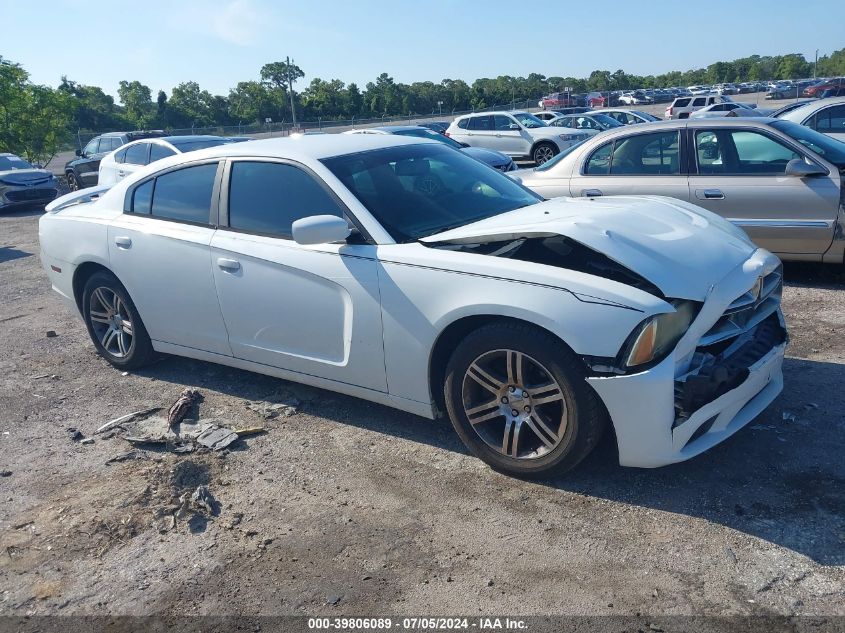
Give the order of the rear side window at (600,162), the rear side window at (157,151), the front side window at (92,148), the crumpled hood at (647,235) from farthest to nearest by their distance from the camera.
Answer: the front side window at (92,148) → the rear side window at (157,151) → the rear side window at (600,162) → the crumpled hood at (647,235)

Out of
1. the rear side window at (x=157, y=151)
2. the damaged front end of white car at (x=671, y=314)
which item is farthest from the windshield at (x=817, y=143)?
the rear side window at (x=157, y=151)

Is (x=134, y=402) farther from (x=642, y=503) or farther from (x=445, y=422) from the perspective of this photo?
(x=642, y=503)

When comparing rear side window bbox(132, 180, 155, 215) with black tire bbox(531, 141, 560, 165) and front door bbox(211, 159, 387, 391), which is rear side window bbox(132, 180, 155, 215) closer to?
front door bbox(211, 159, 387, 391)

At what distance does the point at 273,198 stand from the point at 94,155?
738 inches

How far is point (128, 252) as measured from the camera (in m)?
5.21

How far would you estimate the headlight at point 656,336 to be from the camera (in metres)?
3.21

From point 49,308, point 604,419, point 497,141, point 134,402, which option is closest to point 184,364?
point 134,402

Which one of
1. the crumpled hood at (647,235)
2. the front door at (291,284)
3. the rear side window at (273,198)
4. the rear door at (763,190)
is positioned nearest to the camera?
the crumpled hood at (647,235)

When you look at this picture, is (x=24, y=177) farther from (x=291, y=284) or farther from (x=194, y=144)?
(x=291, y=284)

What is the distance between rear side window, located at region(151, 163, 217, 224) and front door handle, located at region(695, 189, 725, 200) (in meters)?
4.55

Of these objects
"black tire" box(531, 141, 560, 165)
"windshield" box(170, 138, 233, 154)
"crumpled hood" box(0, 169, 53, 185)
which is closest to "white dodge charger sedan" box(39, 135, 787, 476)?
"windshield" box(170, 138, 233, 154)

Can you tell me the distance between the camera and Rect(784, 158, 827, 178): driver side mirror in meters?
6.50

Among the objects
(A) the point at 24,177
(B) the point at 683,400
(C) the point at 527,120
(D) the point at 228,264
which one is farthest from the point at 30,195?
(B) the point at 683,400

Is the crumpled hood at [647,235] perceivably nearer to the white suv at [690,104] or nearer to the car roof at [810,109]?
the car roof at [810,109]
